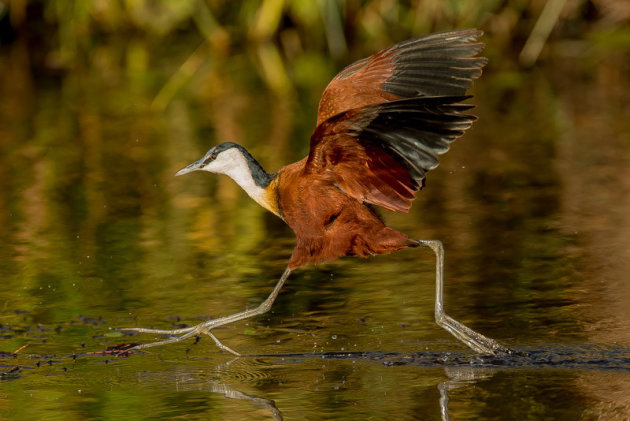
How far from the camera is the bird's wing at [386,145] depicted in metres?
5.69

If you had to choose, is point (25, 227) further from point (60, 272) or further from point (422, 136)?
point (422, 136)

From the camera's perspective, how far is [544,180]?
9.82 m

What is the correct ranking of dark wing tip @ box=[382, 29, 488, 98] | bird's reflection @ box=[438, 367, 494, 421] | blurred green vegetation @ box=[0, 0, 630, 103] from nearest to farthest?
bird's reflection @ box=[438, 367, 494, 421] → dark wing tip @ box=[382, 29, 488, 98] → blurred green vegetation @ box=[0, 0, 630, 103]

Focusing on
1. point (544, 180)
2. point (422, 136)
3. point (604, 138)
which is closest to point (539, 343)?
point (422, 136)

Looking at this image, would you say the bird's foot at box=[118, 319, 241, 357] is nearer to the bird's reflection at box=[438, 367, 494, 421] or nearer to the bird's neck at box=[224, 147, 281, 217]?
the bird's neck at box=[224, 147, 281, 217]

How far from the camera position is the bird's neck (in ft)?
20.7

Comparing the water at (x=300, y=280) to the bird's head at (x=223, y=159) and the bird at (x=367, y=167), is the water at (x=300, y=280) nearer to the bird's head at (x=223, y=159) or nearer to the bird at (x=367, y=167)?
the bird at (x=367, y=167)

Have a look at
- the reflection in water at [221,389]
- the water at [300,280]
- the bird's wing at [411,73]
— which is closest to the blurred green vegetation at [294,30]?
the water at [300,280]

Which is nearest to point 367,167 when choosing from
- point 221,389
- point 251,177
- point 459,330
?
point 251,177

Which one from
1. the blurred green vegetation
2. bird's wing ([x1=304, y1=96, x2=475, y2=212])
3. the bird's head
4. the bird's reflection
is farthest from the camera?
the blurred green vegetation

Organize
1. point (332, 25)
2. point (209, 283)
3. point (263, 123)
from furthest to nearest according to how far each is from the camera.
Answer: point (332, 25)
point (263, 123)
point (209, 283)

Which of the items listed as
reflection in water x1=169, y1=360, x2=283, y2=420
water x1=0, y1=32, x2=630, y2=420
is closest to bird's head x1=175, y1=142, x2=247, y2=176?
water x1=0, y1=32, x2=630, y2=420

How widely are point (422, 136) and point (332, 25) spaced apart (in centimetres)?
1046

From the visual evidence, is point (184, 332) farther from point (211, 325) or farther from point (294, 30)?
point (294, 30)
